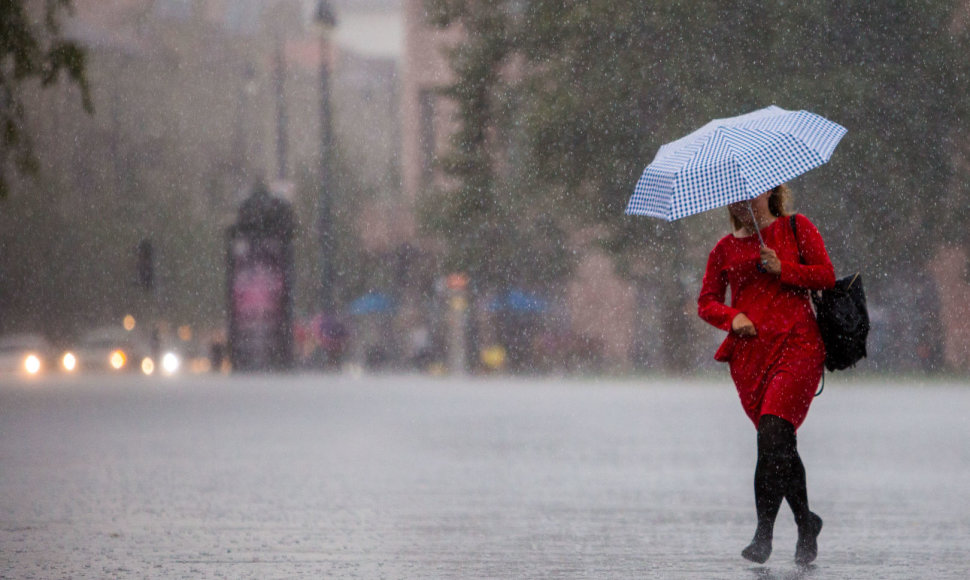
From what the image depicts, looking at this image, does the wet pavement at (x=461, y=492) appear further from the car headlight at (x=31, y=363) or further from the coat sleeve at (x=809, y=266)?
the car headlight at (x=31, y=363)

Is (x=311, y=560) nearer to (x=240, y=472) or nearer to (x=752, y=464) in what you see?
(x=240, y=472)

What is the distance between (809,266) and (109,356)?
4372cm

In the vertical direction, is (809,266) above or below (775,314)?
above

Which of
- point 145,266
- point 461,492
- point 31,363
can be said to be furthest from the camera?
point 31,363

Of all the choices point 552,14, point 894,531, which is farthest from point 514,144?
point 894,531

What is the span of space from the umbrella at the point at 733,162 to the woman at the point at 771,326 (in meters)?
0.13

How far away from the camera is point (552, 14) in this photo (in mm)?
33969

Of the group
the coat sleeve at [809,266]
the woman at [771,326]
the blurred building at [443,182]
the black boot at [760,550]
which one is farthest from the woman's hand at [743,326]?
the blurred building at [443,182]

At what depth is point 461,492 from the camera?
10.6 m

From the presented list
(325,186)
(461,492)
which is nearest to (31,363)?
(325,186)

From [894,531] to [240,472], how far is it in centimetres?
488

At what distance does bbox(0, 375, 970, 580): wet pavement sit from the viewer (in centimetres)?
728

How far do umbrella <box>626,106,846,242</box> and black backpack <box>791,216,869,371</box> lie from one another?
0.46 m

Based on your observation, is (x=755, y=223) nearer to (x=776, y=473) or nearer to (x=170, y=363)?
(x=776, y=473)
